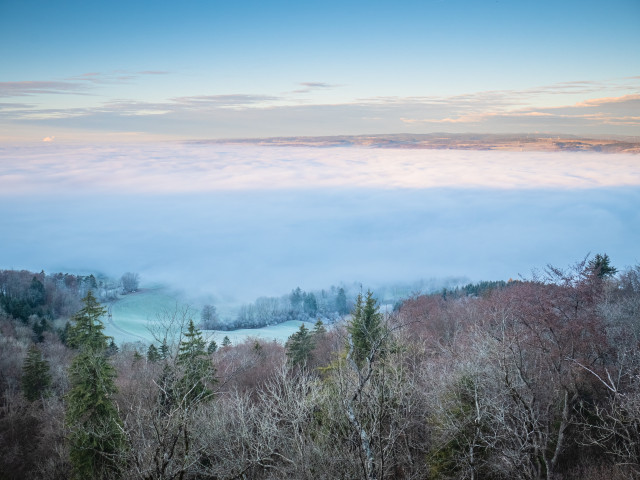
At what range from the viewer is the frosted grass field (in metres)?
80.1

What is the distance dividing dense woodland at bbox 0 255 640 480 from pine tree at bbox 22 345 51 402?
7.04 ft

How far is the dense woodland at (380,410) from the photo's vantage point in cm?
979

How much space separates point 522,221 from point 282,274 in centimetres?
11233

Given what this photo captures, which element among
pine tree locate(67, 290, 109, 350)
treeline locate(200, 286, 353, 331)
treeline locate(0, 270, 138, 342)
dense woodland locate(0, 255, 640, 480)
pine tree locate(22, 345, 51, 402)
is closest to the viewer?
dense woodland locate(0, 255, 640, 480)

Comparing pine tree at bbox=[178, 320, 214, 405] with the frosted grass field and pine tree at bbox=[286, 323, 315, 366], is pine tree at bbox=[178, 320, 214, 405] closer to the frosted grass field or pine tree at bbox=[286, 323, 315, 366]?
Answer: pine tree at bbox=[286, 323, 315, 366]

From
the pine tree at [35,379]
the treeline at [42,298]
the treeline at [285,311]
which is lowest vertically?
the treeline at [285,311]

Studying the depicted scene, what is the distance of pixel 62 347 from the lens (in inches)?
1988

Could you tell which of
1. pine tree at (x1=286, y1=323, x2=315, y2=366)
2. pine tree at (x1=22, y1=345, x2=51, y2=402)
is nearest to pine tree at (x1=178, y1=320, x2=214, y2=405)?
pine tree at (x1=286, y1=323, x2=315, y2=366)

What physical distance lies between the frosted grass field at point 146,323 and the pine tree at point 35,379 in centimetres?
3396

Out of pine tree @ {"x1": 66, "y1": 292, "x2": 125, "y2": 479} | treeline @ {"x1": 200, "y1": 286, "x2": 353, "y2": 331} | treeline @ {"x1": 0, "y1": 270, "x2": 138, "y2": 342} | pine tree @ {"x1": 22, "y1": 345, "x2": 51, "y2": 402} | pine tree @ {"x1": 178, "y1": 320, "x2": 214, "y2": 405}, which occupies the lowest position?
treeline @ {"x1": 200, "y1": 286, "x2": 353, "y2": 331}

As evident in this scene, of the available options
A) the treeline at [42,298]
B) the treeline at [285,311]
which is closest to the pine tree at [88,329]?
the treeline at [42,298]

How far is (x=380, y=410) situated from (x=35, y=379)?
32.2 m

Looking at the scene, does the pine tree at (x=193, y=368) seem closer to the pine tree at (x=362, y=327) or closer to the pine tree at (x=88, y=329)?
the pine tree at (x=88, y=329)

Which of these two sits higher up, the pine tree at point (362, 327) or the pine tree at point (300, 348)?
the pine tree at point (362, 327)
